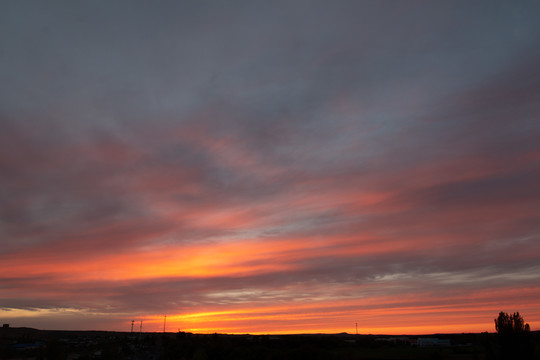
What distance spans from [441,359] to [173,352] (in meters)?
74.7

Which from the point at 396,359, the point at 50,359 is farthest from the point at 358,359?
the point at 50,359

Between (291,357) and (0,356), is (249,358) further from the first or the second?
(0,356)

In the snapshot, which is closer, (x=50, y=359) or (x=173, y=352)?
(x=50, y=359)

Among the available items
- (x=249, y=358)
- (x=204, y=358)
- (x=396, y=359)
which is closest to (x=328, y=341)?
(x=396, y=359)

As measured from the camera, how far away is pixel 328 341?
161125mm

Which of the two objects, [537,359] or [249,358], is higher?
[537,359]

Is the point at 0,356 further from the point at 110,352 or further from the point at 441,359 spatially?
the point at 441,359

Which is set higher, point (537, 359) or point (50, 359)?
point (537, 359)

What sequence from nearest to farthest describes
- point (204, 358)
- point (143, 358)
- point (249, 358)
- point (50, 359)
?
point (50, 359) < point (204, 358) < point (249, 358) < point (143, 358)

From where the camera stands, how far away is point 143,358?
411 ft

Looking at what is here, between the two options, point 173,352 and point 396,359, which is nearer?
point 396,359

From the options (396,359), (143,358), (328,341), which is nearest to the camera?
(396,359)

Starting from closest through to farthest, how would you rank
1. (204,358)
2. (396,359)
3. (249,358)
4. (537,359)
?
Result: (537,359)
(204,358)
(249,358)
(396,359)

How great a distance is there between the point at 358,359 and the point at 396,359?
10.6 m
